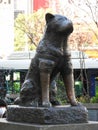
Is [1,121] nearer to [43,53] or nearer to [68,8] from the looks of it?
[43,53]

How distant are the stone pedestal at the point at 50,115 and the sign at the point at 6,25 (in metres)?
49.7

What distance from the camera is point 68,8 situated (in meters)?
39.9

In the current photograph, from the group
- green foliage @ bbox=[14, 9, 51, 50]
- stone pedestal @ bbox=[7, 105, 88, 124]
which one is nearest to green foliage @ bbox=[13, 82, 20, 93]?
green foliage @ bbox=[14, 9, 51, 50]

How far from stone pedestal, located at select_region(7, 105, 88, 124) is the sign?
49.7 metres

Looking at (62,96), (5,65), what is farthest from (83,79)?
(62,96)

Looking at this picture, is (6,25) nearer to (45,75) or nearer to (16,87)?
(16,87)

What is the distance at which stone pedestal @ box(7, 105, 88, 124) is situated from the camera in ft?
21.9

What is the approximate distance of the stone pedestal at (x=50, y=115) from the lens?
263 inches

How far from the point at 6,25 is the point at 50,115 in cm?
5226

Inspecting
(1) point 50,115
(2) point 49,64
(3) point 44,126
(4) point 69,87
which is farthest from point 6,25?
(3) point 44,126

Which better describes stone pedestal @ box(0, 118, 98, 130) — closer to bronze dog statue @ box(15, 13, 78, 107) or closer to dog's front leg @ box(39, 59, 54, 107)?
bronze dog statue @ box(15, 13, 78, 107)

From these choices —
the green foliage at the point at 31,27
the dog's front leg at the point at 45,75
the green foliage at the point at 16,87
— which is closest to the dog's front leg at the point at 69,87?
the dog's front leg at the point at 45,75

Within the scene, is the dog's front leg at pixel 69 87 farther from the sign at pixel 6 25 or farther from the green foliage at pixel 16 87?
the sign at pixel 6 25

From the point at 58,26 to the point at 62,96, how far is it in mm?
12754
